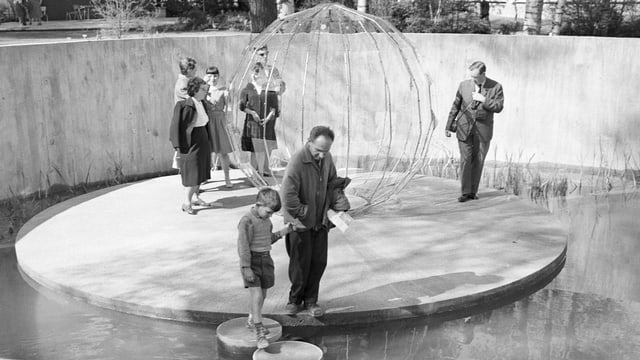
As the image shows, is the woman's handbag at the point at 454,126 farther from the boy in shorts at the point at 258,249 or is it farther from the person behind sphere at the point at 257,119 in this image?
the boy in shorts at the point at 258,249

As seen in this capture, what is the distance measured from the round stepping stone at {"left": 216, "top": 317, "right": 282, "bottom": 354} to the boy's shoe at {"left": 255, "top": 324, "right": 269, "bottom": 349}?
5 centimetres

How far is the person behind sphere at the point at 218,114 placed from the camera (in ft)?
34.7

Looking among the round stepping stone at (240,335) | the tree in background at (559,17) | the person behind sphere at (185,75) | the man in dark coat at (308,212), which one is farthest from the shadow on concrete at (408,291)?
the tree in background at (559,17)

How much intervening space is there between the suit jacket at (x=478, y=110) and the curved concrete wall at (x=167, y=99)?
8.33 ft

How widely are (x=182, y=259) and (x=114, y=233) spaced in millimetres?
1311

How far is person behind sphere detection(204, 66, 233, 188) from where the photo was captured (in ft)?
34.7

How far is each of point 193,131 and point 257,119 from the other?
1.25 meters

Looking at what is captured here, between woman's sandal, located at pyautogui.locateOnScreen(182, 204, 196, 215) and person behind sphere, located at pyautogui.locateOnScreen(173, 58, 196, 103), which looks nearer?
person behind sphere, located at pyautogui.locateOnScreen(173, 58, 196, 103)

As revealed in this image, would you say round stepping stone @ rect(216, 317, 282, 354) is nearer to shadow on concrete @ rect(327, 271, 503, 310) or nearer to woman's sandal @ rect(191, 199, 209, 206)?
shadow on concrete @ rect(327, 271, 503, 310)

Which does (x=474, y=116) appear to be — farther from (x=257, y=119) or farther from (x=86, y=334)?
(x=86, y=334)

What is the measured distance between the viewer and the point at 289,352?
6.33 m

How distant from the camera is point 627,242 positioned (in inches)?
372

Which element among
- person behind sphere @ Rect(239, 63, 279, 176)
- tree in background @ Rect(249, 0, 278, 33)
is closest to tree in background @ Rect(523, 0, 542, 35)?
tree in background @ Rect(249, 0, 278, 33)

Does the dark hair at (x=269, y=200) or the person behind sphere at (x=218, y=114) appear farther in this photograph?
the person behind sphere at (x=218, y=114)
